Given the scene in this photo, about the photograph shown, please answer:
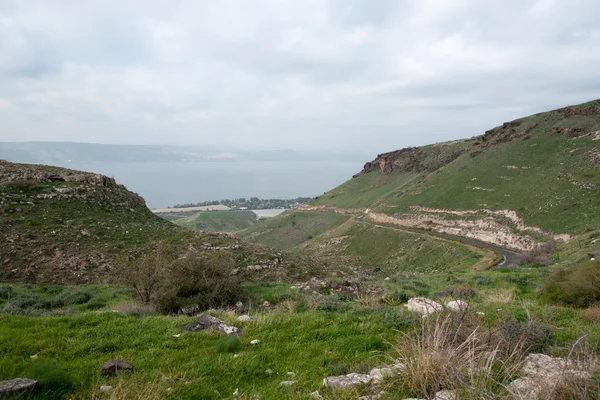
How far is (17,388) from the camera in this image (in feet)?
12.8

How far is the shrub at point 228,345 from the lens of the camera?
18.8ft

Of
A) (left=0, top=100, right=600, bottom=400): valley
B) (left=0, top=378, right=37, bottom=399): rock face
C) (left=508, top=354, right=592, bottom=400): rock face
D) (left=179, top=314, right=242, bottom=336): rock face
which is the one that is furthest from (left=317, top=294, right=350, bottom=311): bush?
(left=0, top=378, right=37, bottom=399): rock face

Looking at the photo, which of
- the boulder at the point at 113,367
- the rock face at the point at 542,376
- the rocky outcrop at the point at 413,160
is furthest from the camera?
the rocky outcrop at the point at 413,160

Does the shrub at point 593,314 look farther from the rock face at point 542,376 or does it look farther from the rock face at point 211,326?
the rock face at point 211,326

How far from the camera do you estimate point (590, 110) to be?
201 ft

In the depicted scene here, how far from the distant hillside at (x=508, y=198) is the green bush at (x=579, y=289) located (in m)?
21.0

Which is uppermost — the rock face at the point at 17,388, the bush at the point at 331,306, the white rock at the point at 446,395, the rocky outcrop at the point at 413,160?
the rocky outcrop at the point at 413,160

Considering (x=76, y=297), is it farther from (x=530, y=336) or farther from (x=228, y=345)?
(x=530, y=336)

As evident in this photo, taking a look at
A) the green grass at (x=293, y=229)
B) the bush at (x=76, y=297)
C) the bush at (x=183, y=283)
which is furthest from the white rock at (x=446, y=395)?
the green grass at (x=293, y=229)

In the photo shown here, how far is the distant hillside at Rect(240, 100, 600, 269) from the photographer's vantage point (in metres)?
39.8

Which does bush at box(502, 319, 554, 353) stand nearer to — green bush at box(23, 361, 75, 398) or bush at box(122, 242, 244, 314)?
green bush at box(23, 361, 75, 398)

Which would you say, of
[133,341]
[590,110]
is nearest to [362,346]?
[133,341]

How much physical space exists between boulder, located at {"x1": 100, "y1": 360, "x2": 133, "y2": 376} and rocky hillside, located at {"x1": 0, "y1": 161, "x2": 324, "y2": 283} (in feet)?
40.9

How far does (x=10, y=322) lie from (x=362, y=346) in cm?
687
